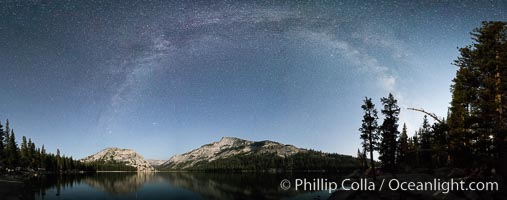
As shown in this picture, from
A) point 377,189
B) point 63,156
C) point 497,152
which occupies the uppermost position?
point 497,152

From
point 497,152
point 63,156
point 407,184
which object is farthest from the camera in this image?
point 63,156

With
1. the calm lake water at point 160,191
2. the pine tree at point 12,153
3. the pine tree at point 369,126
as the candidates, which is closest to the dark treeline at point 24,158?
the pine tree at point 12,153

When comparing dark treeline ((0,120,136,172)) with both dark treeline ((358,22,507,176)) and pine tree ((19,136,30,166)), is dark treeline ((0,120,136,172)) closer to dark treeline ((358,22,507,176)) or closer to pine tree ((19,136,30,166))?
pine tree ((19,136,30,166))

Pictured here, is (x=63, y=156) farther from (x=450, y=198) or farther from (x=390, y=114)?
(x=450, y=198)

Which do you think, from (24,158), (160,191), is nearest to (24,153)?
(24,158)

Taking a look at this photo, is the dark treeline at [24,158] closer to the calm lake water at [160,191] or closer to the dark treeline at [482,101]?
the calm lake water at [160,191]

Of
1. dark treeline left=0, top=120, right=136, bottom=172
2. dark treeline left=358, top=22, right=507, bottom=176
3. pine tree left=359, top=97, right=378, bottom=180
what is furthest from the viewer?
dark treeline left=0, top=120, right=136, bottom=172

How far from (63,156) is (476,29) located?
204 meters

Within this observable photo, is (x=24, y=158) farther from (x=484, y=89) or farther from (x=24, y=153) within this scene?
(x=484, y=89)

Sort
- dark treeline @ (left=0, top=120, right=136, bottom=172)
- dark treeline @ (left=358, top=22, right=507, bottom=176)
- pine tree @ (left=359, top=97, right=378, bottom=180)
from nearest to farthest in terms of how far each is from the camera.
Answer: dark treeline @ (left=358, top=22, right=507, bottom=176) → pine tree @ (left=359, top=97, right=378, bottom=180) → dark treeline @ (left=0, top=120, right=136, bottom=172)

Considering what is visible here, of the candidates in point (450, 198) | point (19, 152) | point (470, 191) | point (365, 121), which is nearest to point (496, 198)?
point (470, 191)

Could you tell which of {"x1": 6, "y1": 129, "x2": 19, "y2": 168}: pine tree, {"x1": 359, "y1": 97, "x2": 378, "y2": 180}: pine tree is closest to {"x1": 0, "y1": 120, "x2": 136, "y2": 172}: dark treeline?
{"x1": 6, "y1": 129, "x2": 19, "y2": 168}: pine tree

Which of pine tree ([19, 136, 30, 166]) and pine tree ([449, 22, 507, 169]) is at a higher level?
pine tree ([449, 22, 507, 169])

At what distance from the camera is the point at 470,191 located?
17.5 meters
